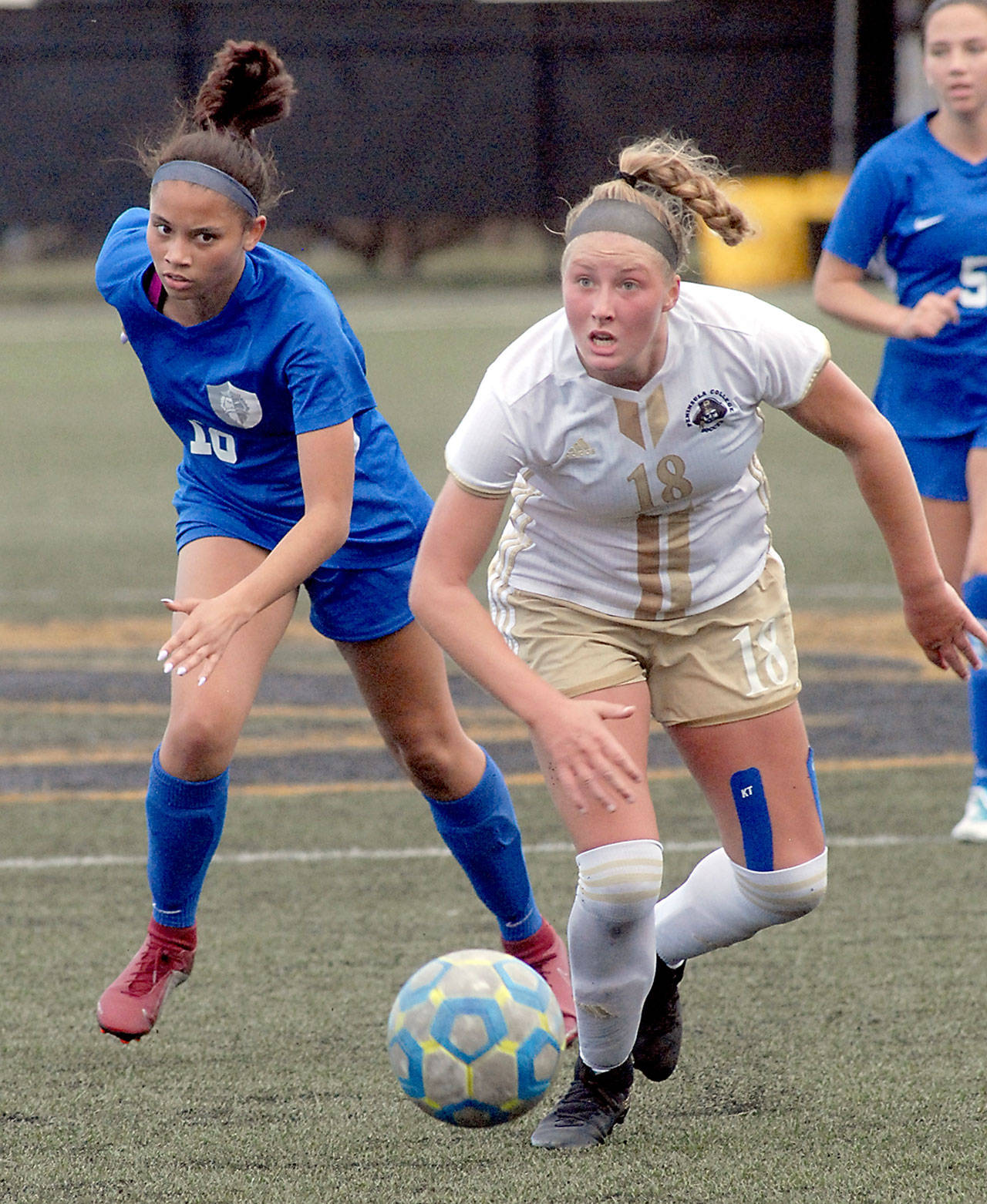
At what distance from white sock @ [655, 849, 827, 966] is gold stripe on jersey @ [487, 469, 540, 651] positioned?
2.11ft

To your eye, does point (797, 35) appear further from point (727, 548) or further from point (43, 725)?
point (727, 548)

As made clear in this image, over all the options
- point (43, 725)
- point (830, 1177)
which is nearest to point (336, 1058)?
point (830, 1177)

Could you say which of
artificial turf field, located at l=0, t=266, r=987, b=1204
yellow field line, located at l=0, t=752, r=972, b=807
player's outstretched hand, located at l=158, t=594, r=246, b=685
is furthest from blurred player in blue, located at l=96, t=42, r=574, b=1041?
yellow field line, located at l=0, t=752, r=972, b=807

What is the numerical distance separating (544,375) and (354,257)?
27.4 meters

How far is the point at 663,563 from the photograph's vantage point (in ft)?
11.3

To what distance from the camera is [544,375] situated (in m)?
3.19

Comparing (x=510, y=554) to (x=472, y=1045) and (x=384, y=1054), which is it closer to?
(x=472, y=1045)

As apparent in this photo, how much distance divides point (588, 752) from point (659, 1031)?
998mm

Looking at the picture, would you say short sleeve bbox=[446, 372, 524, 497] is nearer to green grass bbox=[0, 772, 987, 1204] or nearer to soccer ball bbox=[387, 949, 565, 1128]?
soccer ball bbox=[387, 949, 565, 1128]

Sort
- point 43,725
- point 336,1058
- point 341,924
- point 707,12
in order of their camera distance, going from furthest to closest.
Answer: point 707,12 < point 43,725 < point 341,924 < point 336,1058

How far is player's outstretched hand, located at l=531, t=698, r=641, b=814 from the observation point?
2.89m

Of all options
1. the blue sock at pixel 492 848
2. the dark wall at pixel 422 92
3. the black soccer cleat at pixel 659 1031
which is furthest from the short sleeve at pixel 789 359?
the dark wall at pixel 422 92

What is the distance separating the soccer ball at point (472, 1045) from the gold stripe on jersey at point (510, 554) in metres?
0.65

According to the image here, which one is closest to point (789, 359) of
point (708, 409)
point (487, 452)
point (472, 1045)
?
point (708, 409)
